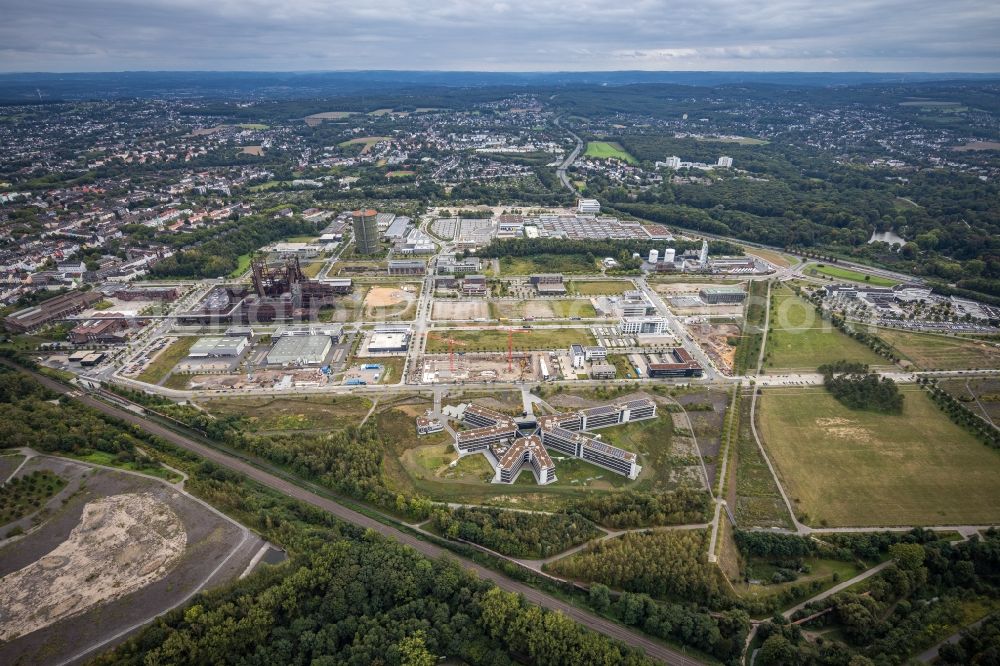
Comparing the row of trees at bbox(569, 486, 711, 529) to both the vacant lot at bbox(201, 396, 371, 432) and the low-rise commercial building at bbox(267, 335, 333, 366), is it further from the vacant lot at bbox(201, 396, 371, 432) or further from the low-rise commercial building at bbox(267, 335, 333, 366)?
the low-rise commercial building at bbox(267, 335, 333, 366)

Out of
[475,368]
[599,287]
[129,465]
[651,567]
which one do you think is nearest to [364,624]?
[651,567]

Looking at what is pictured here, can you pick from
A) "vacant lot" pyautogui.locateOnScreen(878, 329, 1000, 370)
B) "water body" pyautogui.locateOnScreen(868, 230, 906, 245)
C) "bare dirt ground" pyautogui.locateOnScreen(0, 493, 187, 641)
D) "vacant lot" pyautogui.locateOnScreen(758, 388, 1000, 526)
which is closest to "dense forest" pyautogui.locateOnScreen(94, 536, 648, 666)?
"bare dirt ground" pyautogui.locateOnScreen(0, 493, 187, 641)

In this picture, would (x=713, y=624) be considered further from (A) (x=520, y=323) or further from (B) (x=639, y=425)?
(A) (x=520, y=323)

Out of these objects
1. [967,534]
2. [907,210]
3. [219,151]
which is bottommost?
[967,534]

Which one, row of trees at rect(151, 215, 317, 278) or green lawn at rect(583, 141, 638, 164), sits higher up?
green lawn at rect(583, 141, 638, 164)

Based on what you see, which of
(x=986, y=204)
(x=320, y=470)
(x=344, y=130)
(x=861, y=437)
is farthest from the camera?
(x=344, y=130)

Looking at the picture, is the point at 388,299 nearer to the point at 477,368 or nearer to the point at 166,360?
the point at 477,368

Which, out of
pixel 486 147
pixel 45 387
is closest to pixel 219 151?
pixel 486 147

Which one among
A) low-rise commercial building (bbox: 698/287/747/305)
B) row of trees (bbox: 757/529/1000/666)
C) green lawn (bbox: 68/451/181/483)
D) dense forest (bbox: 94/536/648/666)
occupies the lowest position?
row of trees (bbox: 757/529/1000/666)
